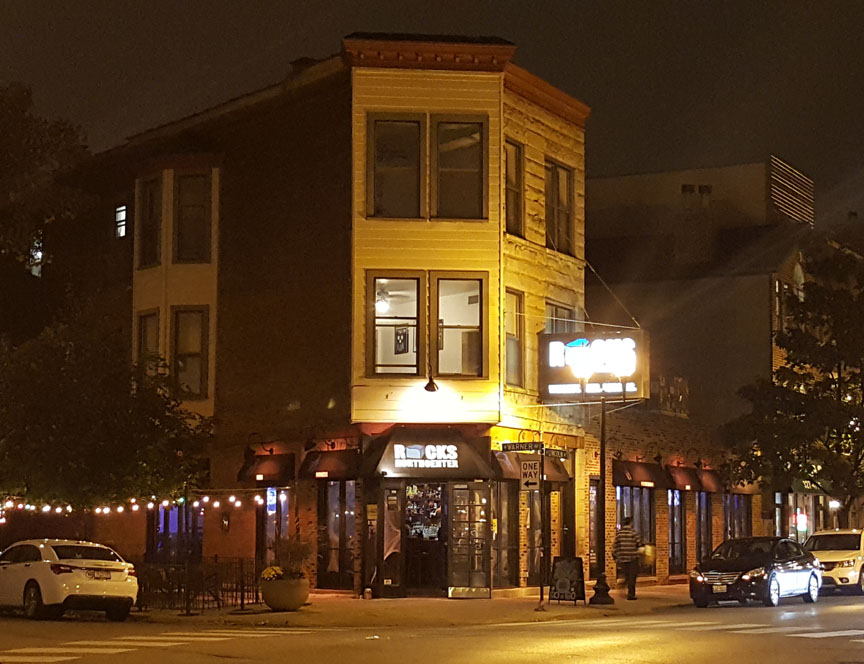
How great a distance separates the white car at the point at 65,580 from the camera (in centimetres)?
2283

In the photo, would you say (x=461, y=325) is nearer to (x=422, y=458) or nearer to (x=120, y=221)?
(x=422, y=458)

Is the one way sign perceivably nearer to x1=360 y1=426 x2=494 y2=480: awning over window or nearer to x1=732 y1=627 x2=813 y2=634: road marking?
x1=360 y1=426 x2=494 y2=480: awning over window

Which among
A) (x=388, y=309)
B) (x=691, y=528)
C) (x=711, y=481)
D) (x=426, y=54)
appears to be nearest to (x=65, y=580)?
(x=388, y=309)

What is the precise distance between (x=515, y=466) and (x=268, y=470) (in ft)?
19.1

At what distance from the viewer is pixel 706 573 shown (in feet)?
89.6

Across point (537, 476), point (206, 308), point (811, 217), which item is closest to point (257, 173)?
point (206, 308)

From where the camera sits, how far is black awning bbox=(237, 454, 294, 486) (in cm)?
3012

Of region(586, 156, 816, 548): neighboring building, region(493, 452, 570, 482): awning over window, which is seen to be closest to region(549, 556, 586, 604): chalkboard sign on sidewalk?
region(493, 452, 570, 482): awning over window

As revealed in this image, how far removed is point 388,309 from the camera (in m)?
29.0

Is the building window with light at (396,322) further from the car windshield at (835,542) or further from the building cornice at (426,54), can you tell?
the car windshield at (835,542)

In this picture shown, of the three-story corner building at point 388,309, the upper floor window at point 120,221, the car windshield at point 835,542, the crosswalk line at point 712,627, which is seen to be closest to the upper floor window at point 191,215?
the three-story corner building at point 388,309

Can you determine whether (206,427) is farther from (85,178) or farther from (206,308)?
(85,178)

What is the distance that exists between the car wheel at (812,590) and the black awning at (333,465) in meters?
9.96

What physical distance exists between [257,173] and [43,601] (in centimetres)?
1239
